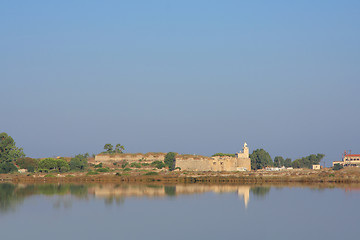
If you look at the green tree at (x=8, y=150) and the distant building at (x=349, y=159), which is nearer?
the green tree at (x=8, y=150)

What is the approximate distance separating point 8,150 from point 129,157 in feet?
71.1

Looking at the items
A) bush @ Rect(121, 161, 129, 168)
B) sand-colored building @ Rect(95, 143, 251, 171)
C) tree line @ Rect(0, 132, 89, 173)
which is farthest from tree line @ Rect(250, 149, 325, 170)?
tree line @ Rect(0, 132, 89, 173)

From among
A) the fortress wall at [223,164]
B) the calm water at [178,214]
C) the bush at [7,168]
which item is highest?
the fortress wall at [223,164]

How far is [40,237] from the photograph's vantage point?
68.3 ft

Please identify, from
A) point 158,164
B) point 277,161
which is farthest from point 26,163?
point 277,161

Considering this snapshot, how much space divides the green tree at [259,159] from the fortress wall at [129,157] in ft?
68.0

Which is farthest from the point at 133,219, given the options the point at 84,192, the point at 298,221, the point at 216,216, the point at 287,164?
the point at 287,164

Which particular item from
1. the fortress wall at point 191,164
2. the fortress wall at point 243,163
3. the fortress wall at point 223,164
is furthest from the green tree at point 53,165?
the fortress wall at point 243,163

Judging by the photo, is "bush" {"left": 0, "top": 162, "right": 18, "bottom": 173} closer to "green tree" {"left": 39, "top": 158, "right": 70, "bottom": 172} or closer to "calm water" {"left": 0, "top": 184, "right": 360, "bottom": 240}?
"green tree" {"left": 39, "top": 158, "right": 70, "bottom": 172}

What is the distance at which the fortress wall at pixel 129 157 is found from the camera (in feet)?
275

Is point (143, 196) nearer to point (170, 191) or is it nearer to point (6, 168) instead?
point (170, 191)

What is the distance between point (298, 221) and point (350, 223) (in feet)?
8.48

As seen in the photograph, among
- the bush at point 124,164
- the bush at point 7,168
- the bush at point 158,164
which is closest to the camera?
the bush at point 7,168

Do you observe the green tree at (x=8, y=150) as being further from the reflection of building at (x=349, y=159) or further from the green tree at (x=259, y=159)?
the reflection of building at (x=349, y=159)
